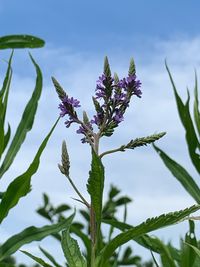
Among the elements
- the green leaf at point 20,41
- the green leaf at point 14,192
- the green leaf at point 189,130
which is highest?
the green leaf at point 20,41

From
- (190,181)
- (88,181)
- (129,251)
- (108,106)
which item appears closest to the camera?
(88,181)

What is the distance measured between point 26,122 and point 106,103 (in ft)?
4.06

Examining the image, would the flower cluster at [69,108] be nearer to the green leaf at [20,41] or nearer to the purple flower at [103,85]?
the purple flower at [103,85]

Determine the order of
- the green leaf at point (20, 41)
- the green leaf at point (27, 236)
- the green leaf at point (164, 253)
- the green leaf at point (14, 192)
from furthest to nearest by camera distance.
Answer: the green leaf at point (20, 41) → the green leaf at point (27, 236) → the green leaf at point (14, 192) → the green leaf at point (164, 253)

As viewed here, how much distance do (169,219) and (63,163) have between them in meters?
0.26

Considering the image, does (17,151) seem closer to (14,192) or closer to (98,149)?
(14,192)

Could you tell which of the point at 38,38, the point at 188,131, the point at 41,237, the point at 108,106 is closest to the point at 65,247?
the point at 108,106

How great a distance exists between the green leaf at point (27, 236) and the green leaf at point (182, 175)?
1.57ft

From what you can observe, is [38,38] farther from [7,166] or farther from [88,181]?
[88,181]

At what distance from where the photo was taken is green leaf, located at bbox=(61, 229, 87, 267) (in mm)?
1365

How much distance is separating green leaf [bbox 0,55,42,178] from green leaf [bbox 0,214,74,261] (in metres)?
0.25

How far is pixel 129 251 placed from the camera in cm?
356

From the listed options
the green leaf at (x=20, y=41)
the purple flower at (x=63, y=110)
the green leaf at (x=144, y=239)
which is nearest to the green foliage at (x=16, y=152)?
the green leaf at (x=20, y=41)

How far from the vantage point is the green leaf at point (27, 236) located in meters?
2.31
